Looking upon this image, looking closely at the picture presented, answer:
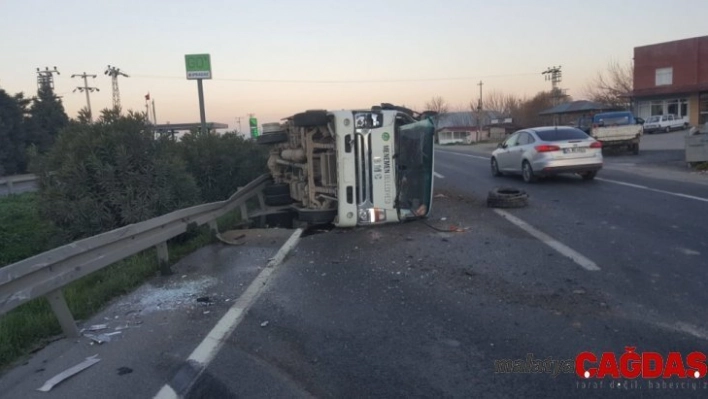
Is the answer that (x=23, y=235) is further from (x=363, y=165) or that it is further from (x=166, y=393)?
(x=166, y=393)

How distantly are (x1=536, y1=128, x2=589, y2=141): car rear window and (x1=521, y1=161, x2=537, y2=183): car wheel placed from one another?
896 millimetres

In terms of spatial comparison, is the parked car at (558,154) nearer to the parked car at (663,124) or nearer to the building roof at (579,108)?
the parked car at (663,124)

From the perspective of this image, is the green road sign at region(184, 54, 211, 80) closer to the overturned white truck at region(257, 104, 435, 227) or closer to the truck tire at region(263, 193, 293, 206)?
the truck tire at region(263, 193, 293, 206)

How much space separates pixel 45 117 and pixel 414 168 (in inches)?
2344

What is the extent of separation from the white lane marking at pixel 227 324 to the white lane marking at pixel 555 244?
151 inches

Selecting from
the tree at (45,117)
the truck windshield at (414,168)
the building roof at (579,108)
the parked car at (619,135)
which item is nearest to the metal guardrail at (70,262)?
the truck windshield at (414,168)

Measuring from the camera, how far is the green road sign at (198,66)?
15945mm

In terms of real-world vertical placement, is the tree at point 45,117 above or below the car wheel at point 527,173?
above

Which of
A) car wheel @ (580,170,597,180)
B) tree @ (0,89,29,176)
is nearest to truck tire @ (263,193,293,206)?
car wheel @ (580,170,597,180)

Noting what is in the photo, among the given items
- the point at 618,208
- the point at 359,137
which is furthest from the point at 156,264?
the point at 618,208

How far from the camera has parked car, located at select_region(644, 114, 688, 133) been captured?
165ft

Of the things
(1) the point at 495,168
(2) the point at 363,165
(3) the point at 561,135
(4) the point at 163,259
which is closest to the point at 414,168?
(2) the point at 363,165

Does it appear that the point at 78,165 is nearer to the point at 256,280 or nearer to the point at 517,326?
the point at 256,280

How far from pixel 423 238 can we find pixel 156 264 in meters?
3.97
